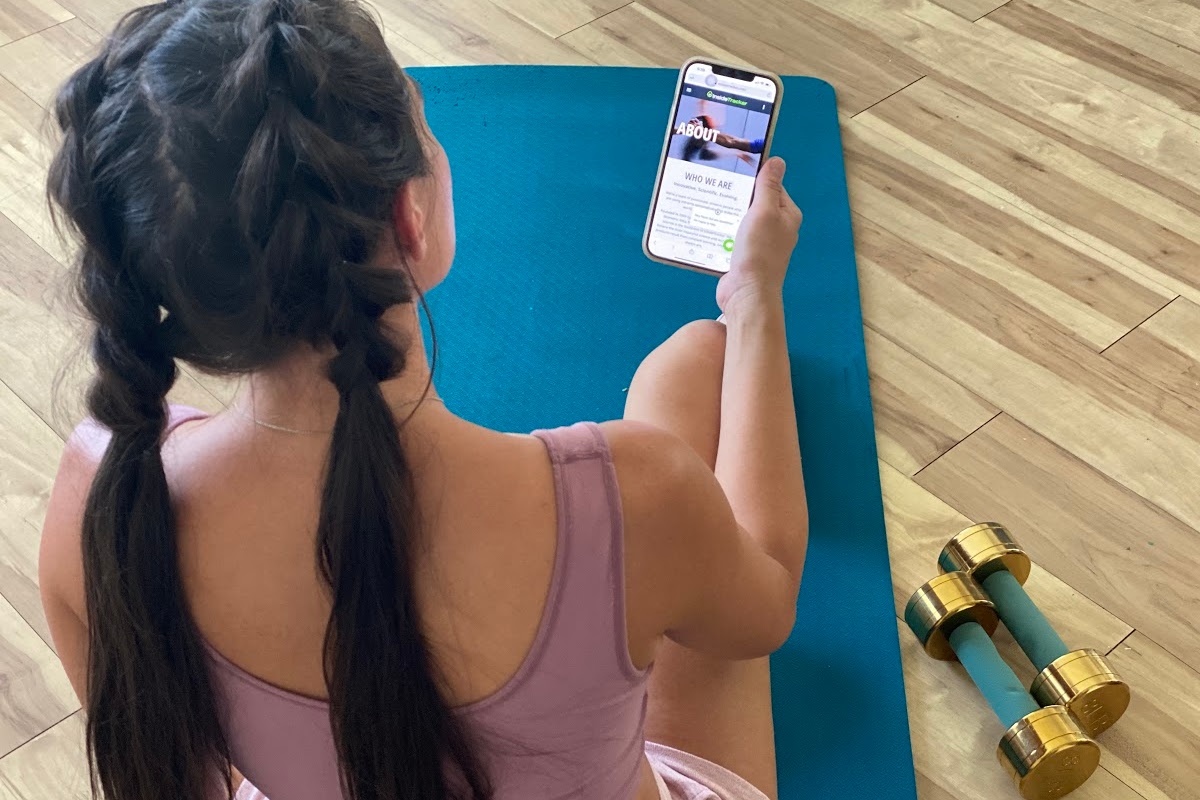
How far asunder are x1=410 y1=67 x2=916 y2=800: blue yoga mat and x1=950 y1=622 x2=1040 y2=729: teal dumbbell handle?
0.23ft

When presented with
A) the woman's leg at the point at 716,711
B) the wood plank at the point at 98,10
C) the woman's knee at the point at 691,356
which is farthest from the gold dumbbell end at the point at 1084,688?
the wood plank at the point at 98,10

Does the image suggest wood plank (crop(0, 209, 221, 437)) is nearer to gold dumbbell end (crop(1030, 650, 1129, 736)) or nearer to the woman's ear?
the woman's ear

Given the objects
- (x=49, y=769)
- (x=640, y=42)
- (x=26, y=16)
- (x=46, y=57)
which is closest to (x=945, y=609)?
(x=49, y=769)

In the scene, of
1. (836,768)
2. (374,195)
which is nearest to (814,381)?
(836,768)

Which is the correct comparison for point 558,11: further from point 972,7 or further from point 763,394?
point 763,394

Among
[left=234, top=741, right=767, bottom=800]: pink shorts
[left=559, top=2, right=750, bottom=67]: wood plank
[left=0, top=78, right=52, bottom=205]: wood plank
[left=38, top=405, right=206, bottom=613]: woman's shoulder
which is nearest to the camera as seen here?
[left=38, top=405, right=206, bottom=613]: woman's shoulder

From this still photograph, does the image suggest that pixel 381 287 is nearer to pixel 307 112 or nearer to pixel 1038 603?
pixel 307 112

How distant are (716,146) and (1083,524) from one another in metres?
0.58

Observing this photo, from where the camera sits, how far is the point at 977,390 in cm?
143

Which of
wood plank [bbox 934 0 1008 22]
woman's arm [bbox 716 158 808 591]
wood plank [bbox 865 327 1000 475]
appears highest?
woman's arm [bbox 716 158 808 591]

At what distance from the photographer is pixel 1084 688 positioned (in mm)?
1073

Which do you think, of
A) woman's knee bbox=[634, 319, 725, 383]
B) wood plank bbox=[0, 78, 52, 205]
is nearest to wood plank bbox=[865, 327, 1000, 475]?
woman's knee bbox=[634, 319, 725, 383]

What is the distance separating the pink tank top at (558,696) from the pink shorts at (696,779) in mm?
177

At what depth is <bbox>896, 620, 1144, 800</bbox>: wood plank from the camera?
1106 millimetres
